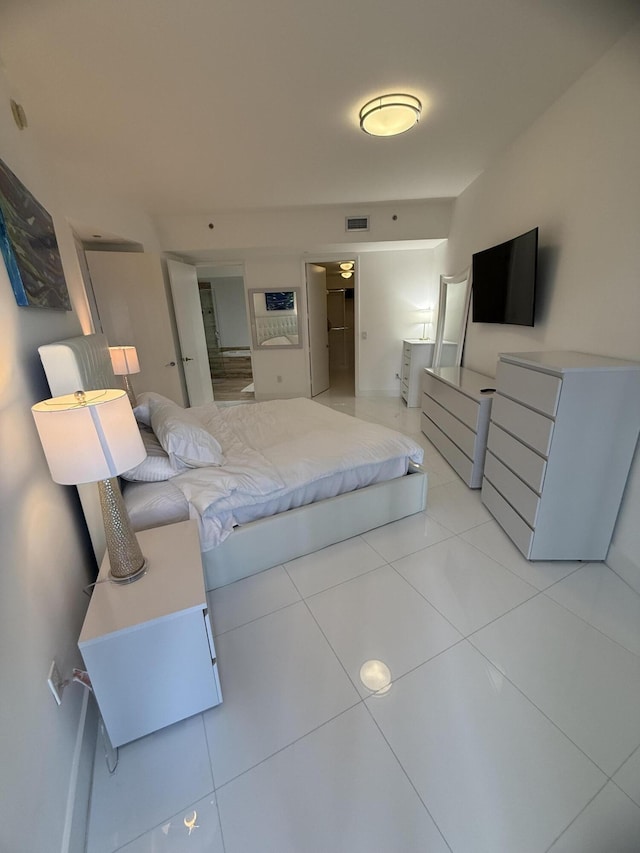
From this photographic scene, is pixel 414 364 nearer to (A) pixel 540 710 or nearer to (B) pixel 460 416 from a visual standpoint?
(B) pixel 460 416

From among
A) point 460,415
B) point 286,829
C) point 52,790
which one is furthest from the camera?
point 460,415

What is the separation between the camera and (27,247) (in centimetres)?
125

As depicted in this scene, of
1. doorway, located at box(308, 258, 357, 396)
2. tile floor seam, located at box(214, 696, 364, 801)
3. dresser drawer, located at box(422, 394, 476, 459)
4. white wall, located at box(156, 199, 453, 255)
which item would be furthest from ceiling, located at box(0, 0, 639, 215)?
doorway, located at box(308, 258, 357, 396)

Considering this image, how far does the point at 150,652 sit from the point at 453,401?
8.75ft

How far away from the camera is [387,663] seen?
4.50 ft

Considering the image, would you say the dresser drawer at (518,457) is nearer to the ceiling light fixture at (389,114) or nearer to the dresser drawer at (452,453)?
the dresser drawer at (452,453)

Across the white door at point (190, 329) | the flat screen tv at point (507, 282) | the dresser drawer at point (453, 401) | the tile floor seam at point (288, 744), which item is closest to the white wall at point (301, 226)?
the white door at point (190, 329)

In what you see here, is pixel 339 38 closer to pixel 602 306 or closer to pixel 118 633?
pixel 602 306

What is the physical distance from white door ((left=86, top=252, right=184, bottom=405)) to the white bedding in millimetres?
1554

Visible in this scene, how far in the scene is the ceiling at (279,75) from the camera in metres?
1.48

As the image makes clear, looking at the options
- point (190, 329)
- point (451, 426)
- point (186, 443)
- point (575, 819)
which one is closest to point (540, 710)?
point (575, 819)

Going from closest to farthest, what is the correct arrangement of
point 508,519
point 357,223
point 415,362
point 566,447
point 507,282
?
point 566,447, point 508,519, point 507,282, point 357,223, point 415,362

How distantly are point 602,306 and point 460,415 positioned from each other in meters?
1.15

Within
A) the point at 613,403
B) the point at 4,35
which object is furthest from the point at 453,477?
the point at 4,35
